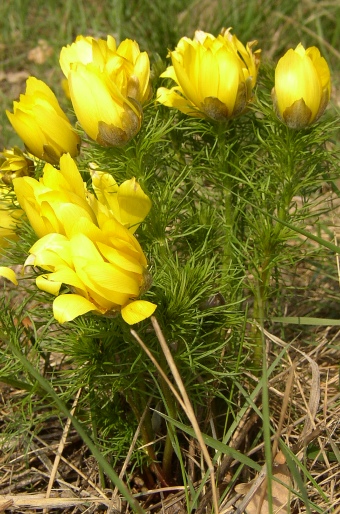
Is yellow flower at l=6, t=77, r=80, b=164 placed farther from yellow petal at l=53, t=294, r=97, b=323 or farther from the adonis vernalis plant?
yellow petal at l=53, t=294, r=97, b=323

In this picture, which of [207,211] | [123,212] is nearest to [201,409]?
[207,211]

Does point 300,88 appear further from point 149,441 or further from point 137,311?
point 149,441

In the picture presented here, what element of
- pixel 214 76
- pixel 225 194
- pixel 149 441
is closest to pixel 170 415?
pixel 149 441

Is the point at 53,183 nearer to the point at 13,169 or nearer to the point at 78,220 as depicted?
the point at 78,220

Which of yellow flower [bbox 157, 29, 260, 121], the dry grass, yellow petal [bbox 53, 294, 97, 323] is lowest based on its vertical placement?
the dry grass

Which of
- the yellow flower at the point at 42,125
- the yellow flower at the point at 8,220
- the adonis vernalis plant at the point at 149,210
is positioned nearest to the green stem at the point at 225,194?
the adonis vernalis plant at the point at 149,210

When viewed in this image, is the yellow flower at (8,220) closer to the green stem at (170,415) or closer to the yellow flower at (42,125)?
the yellow flower at (42,125)

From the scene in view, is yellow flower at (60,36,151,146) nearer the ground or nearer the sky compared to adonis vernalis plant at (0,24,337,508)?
nearer the sky

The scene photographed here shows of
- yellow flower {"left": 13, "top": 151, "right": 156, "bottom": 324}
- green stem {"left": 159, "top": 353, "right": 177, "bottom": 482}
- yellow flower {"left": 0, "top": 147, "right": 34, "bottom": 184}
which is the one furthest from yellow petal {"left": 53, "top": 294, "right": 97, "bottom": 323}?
yellow flower {"left": 0, "top": 147, "right": 34, "bottom": 184}
